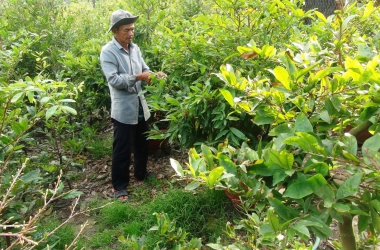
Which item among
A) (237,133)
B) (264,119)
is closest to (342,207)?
(264,119)

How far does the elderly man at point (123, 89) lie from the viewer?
142 inches

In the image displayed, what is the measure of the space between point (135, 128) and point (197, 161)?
288 cm

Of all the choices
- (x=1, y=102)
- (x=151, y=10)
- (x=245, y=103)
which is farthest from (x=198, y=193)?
(x=151, y=10)

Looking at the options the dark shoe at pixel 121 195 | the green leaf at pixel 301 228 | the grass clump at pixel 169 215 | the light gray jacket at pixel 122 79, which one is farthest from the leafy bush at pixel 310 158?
the dark shoe at pixel 121 195

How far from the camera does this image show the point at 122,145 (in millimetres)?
3855

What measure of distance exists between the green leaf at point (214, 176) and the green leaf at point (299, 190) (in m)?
0.21

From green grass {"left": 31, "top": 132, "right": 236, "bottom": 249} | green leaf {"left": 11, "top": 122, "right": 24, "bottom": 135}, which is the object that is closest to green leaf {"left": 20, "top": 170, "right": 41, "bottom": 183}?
green leaf {"left": 11, "top": 122, "right": 24, "bottom": 135}

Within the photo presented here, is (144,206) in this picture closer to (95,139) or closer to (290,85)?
(95,139)

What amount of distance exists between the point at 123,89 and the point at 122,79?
0.18 meters

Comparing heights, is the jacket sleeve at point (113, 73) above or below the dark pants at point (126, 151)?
above

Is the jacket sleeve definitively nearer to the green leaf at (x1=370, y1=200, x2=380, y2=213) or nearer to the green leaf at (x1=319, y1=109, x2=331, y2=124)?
the green leaf at (x1=319, y1=109, x2=331, y2=124)

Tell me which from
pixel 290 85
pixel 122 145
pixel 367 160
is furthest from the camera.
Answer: pixel 122 145

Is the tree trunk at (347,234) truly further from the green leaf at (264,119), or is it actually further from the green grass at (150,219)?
the green grass at (150,219)

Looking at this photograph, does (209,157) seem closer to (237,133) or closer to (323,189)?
(323,189)
